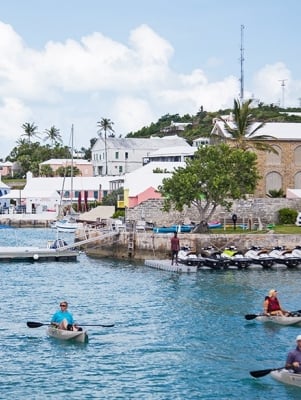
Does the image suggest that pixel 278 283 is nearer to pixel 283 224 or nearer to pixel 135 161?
pixel 283 224

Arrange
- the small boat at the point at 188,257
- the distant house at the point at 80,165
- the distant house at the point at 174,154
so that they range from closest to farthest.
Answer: the small boat at the point at 188,257 → the distant house at the point at 174,154 → the distant house at the point at 80,165

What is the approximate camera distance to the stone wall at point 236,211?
68375 mm

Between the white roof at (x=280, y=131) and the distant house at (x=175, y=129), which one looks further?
the distant house at (x=175, y=129)

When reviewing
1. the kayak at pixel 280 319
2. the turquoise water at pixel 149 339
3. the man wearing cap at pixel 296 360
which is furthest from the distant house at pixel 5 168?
the man wearing cap at pixel 296 360

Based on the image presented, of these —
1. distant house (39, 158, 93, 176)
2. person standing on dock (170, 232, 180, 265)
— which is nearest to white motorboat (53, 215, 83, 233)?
person standing on dock (170, 232, 180, 265)

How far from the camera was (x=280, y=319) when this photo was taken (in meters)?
33.8

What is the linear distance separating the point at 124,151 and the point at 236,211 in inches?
3062

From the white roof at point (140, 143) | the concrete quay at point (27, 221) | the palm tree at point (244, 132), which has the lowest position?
the concrete quay at point (27, 221)

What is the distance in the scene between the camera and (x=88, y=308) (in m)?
38.8

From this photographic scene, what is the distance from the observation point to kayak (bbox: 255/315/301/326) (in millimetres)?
33562

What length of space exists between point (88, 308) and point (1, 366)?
1182 cm

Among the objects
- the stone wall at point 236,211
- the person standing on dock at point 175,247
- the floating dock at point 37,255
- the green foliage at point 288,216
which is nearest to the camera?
the person standing on dock at point 175,247

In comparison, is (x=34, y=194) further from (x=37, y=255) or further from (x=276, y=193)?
(x=37, y=255)

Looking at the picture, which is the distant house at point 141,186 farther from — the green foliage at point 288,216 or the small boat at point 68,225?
the green foliage at point 288,216
